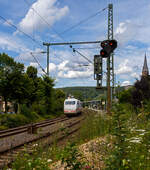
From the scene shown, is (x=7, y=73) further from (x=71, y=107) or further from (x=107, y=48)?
(x=107, y=48)

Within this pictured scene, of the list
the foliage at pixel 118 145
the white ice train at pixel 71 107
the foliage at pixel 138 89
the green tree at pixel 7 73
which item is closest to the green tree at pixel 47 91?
the white ice train at pixel 71 107

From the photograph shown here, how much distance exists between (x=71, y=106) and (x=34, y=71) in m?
13.7

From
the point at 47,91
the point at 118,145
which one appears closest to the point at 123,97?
the point at 47,91

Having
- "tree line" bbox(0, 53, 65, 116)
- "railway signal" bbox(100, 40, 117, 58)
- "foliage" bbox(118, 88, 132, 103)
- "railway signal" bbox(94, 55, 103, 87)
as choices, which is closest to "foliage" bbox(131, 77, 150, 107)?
"foliage" bbox(118, 88, 132, 103)

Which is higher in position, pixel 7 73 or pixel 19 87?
pixel 7 73

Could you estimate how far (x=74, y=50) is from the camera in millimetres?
20172

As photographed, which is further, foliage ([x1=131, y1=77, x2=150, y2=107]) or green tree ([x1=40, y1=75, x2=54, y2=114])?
green tree ([x1=40, y1=75, x2=54, y2=114])

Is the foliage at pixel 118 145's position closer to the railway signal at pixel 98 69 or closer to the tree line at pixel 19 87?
the railway signal at pixel 98 69

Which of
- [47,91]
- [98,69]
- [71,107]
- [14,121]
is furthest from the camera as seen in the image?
[47,91]

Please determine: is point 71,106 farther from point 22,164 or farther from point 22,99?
point 22,164

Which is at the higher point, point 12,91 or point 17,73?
point 17,73

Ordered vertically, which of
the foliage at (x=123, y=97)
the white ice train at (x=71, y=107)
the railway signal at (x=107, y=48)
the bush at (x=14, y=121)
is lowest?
the bush at (x=14, y=121)

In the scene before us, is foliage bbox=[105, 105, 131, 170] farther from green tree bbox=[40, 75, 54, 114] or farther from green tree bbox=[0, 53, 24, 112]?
green tree bbox=[0, 53, 24, 112]

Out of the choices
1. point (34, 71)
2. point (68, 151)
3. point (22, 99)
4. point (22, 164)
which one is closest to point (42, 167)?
point (68, 151)
